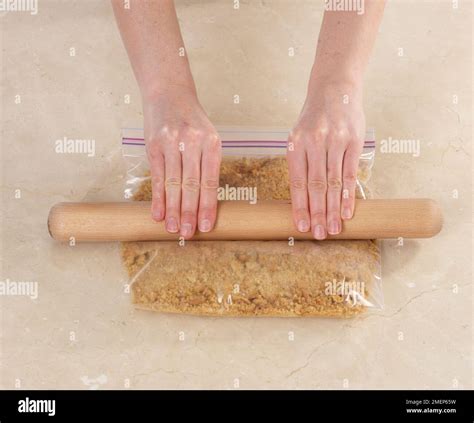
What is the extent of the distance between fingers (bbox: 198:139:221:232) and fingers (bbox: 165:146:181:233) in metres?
0.06

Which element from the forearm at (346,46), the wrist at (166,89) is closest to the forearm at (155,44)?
the wrist at (166,89)

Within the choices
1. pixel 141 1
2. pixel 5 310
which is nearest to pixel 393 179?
pixel 141 1

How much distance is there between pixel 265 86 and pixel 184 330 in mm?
795

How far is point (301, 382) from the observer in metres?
1.49

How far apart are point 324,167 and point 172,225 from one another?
0.40m

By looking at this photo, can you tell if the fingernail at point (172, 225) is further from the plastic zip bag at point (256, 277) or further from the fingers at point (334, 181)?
the fingers at point (334, 181)

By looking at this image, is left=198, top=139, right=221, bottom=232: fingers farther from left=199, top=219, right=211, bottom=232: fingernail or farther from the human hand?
the human hand

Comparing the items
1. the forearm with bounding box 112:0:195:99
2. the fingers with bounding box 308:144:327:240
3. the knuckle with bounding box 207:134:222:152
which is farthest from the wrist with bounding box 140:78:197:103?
the fingers with bounding box 308:144:327:240

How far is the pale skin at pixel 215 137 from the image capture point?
4.80ft

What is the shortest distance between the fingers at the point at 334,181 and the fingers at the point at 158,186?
16.2 inches

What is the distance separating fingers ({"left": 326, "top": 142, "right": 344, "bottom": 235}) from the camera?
4.79ft

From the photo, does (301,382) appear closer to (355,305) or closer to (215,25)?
(355,305)

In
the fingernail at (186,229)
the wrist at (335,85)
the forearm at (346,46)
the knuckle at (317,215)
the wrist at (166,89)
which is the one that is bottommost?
the fingernail at (186,229)

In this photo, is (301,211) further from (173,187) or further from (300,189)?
(173,187)
